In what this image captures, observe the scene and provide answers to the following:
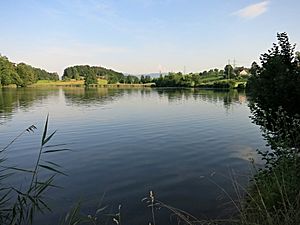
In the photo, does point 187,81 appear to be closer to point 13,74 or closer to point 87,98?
point 13,74

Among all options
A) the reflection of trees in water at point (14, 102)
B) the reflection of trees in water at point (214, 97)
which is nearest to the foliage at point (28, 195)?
the reflection of trees in water at point (14, 102)

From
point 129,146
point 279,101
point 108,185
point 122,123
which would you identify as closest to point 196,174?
point 108,185

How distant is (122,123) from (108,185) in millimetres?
15527

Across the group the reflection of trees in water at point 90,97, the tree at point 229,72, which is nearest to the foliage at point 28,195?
the reflection of trees in water at point 90,97

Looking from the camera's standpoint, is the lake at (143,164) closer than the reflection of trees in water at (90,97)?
Yes

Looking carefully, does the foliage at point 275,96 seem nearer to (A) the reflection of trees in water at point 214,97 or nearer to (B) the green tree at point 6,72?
(A) the reflection of trees in water at point 214,97

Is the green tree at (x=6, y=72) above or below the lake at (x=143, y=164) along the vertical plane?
above

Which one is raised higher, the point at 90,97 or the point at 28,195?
the point at 28,195

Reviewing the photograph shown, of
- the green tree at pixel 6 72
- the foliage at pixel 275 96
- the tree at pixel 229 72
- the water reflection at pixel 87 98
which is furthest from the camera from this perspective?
the tree at pixel 229 72

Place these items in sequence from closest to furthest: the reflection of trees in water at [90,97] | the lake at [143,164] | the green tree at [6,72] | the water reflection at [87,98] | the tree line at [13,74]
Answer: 1. the lake at [143,164]
2. the water reflection at [87,98]
3. the reflection of trees in water at [90,97]
4. the green tree at [6,72]
5. the tree line at [13,74]

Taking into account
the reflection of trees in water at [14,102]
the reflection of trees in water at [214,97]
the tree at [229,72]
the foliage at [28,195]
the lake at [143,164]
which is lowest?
the reflection of trees in water at [214,97]

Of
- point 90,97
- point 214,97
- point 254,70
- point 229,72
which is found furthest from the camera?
point 229,72

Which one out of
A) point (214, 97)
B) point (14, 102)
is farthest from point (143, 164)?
point (214, 97)

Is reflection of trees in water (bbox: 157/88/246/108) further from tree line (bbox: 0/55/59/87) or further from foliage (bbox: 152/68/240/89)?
tree line (bbox: 0/55/59/87)
